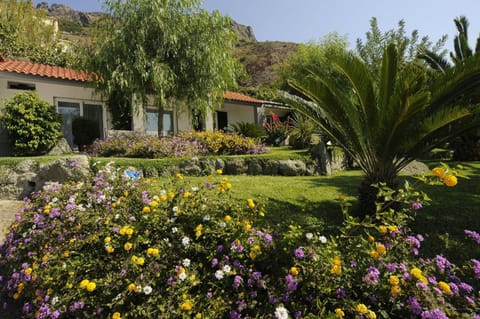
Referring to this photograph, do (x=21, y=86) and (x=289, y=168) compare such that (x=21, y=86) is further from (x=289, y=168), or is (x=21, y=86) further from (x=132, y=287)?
(x=132, y=287)

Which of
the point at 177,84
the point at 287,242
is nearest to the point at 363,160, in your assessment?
the point at 287,242

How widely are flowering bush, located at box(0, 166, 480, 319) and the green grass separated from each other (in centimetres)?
92

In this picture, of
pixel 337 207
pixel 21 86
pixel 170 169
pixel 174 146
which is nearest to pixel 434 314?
pixel 337 207

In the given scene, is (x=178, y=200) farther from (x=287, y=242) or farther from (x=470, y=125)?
(x=470, y=125)

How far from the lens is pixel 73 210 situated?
305 centimetres

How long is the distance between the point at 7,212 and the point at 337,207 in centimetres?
583

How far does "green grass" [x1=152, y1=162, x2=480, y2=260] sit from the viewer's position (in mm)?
3789

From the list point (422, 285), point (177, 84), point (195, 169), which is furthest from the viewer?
point (177, 84)

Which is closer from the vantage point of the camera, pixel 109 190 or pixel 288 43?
pixel 109 190

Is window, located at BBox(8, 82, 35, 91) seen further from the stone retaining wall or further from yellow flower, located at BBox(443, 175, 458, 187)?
yellow flower, located at BBox(443, 175, 458, 187)

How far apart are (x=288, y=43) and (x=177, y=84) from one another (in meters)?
65.6

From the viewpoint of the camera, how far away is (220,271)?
6.68 ft

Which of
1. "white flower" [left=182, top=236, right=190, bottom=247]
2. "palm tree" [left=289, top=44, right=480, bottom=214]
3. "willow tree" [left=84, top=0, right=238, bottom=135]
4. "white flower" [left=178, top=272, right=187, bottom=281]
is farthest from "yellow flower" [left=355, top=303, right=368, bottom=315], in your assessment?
"willow tree" [left=84, top=0, right=238, bottom=135]

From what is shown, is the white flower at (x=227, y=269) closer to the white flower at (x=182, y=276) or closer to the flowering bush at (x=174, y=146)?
the white flower at (x=182, y=276)
